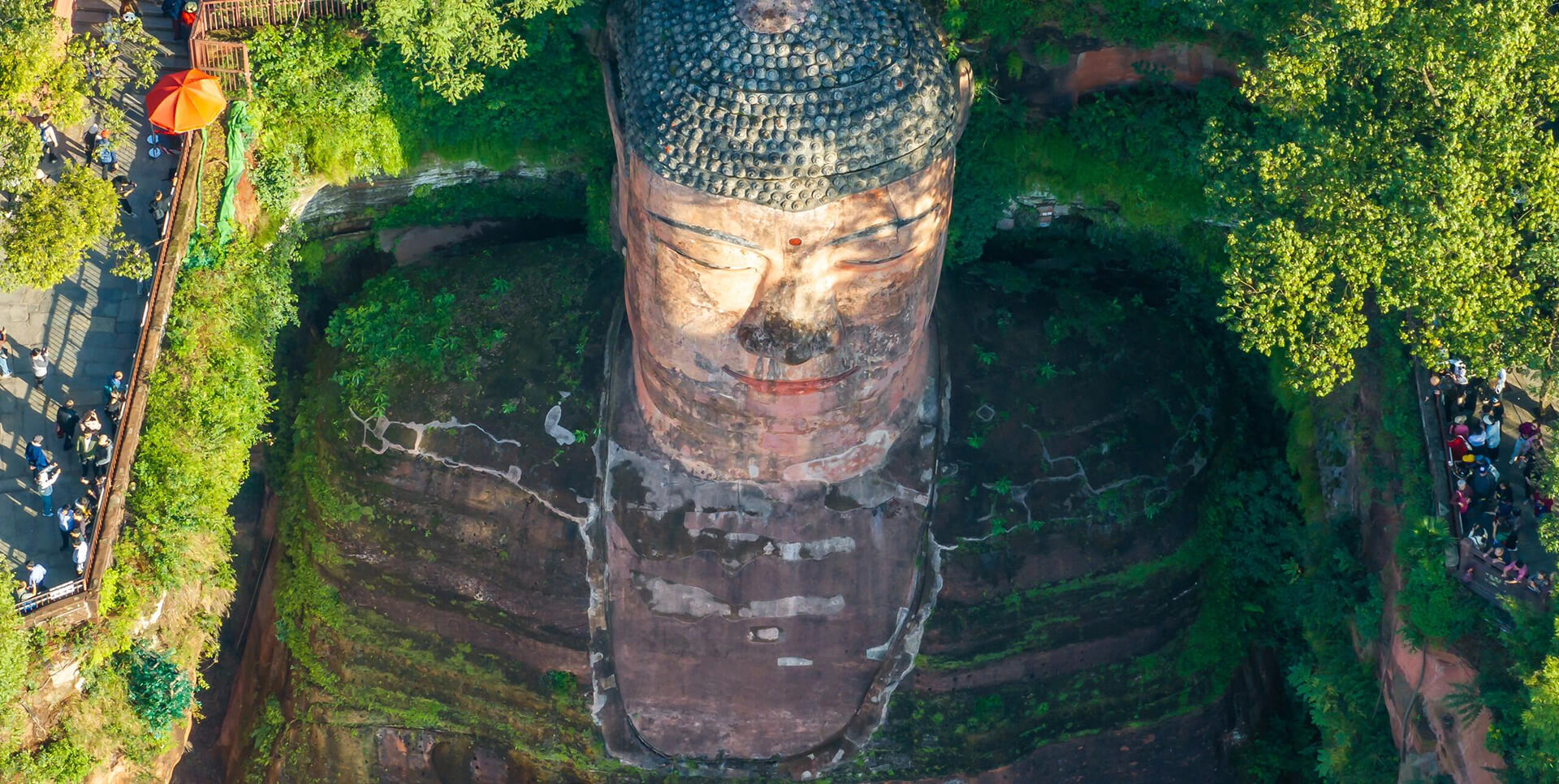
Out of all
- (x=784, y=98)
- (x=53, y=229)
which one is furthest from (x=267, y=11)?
(x=784, y=98)

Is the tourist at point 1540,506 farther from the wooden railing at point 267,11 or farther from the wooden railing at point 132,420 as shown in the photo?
the wooden railing at point 132,420

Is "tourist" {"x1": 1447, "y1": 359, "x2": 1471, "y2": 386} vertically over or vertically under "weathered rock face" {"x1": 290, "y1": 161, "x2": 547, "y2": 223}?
under

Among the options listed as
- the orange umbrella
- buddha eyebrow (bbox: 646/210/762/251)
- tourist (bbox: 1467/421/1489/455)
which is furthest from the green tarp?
tourist (bbox: 1467/421/1489/455)

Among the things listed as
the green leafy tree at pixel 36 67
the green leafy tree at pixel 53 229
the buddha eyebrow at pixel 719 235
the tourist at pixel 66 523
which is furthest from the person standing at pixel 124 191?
the buddha eyebrow at pixel 719 235

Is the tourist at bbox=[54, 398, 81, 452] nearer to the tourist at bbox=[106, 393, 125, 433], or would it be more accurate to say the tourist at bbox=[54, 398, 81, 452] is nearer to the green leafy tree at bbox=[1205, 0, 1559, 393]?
the tourist at bbox=[106, 393, 125, 433]

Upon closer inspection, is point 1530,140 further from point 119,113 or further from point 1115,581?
point 119,113

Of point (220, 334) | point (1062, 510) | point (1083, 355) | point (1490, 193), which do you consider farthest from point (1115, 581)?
point (220, 334)
